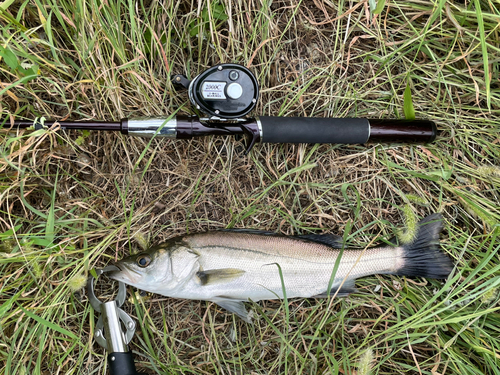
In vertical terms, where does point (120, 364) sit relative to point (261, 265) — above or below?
below

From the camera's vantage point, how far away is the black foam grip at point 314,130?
270 centimetres

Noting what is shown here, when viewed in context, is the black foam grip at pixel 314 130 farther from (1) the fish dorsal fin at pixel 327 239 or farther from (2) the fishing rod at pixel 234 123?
(1) the fish dorsal fin at pixel 327 239

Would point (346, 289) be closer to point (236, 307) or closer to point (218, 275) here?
point (236, 307)

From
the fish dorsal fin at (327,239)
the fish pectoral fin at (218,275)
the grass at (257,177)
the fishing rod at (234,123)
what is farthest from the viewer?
the fish dorsal fin at (327,239)

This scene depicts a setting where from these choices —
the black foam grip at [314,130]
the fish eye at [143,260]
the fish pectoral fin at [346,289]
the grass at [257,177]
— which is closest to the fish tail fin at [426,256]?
the grass at [257,177]

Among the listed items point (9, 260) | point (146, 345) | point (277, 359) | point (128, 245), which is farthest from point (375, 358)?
point (9, 260)

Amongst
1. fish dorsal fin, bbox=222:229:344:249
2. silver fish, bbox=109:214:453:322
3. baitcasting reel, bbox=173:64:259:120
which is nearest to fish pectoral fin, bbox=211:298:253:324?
silver fish, bbox=109:214:453:322

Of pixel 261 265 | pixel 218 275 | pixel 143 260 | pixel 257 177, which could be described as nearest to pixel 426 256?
pixel 261 265

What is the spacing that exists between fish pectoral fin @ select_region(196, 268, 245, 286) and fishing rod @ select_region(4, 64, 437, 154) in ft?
2.81

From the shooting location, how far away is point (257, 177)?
9.99 feet

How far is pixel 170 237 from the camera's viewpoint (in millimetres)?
2934

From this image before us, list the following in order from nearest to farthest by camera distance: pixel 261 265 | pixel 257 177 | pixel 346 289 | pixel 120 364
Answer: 1. pixel 120 364
2. pixel 261 265
3. pixel 346 289
4. pixel 257 177

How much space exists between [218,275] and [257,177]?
84 cm

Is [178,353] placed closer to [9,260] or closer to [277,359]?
[277,359]
